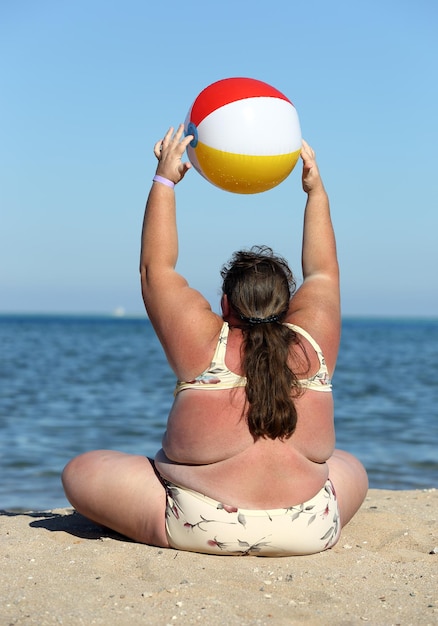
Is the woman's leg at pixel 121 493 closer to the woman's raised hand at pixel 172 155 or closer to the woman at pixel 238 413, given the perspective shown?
the woman at pixel 238 413

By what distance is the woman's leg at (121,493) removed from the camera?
3527 mm

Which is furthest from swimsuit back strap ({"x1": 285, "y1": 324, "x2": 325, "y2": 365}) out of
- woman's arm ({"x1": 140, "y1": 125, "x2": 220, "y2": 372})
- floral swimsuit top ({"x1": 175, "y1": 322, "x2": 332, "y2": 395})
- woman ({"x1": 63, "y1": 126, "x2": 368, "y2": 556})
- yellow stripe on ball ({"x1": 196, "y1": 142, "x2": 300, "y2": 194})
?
yellow stripe on ball ({"x1": 196, "y1": 142, "x2": 300, "y2": 194})

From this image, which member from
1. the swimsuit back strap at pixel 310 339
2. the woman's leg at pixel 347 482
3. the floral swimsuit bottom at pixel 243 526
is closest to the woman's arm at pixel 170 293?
the swimsuit back strap at pixel 310 339

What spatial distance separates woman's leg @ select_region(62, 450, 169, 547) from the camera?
3527 millimetres

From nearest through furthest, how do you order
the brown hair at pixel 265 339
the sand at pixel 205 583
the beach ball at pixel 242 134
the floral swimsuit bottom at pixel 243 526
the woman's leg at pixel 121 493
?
the sand at pixel 205 583, the brown hair at pixel 265 339, the floral swimsuit bottom at pixel 243 526, the woman's leg at pixel 121 493, the beach ball at pixel 242 134

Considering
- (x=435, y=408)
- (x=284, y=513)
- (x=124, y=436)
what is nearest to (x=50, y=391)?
(x=124, y=436)

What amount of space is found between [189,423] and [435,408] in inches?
356

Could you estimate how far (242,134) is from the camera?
3.74 m

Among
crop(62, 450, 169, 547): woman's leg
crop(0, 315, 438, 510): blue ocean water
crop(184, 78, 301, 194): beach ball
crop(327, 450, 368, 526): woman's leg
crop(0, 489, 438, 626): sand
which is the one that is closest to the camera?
Result: crop(0, 489, 438, 626): sand

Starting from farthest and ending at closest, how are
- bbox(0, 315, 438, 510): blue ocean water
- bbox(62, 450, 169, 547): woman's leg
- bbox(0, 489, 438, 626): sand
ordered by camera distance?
1. bbox(0, 315, 438, 510): blue ocean water
2. bbox(62, 450, 169, 547): woman's leg
3. bbox(0, 489, 438, 626): sand

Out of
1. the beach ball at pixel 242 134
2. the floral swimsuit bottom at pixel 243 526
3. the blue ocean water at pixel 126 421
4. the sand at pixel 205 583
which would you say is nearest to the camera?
the sand at pixel 205 583

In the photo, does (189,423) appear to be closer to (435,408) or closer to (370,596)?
(370,596)

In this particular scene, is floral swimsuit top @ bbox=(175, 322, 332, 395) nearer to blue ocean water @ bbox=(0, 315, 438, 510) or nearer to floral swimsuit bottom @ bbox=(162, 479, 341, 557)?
floral swimsuit bottom @ bbox=(162, 479, 341, 557)

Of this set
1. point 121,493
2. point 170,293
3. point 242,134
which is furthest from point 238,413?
point 242,134
